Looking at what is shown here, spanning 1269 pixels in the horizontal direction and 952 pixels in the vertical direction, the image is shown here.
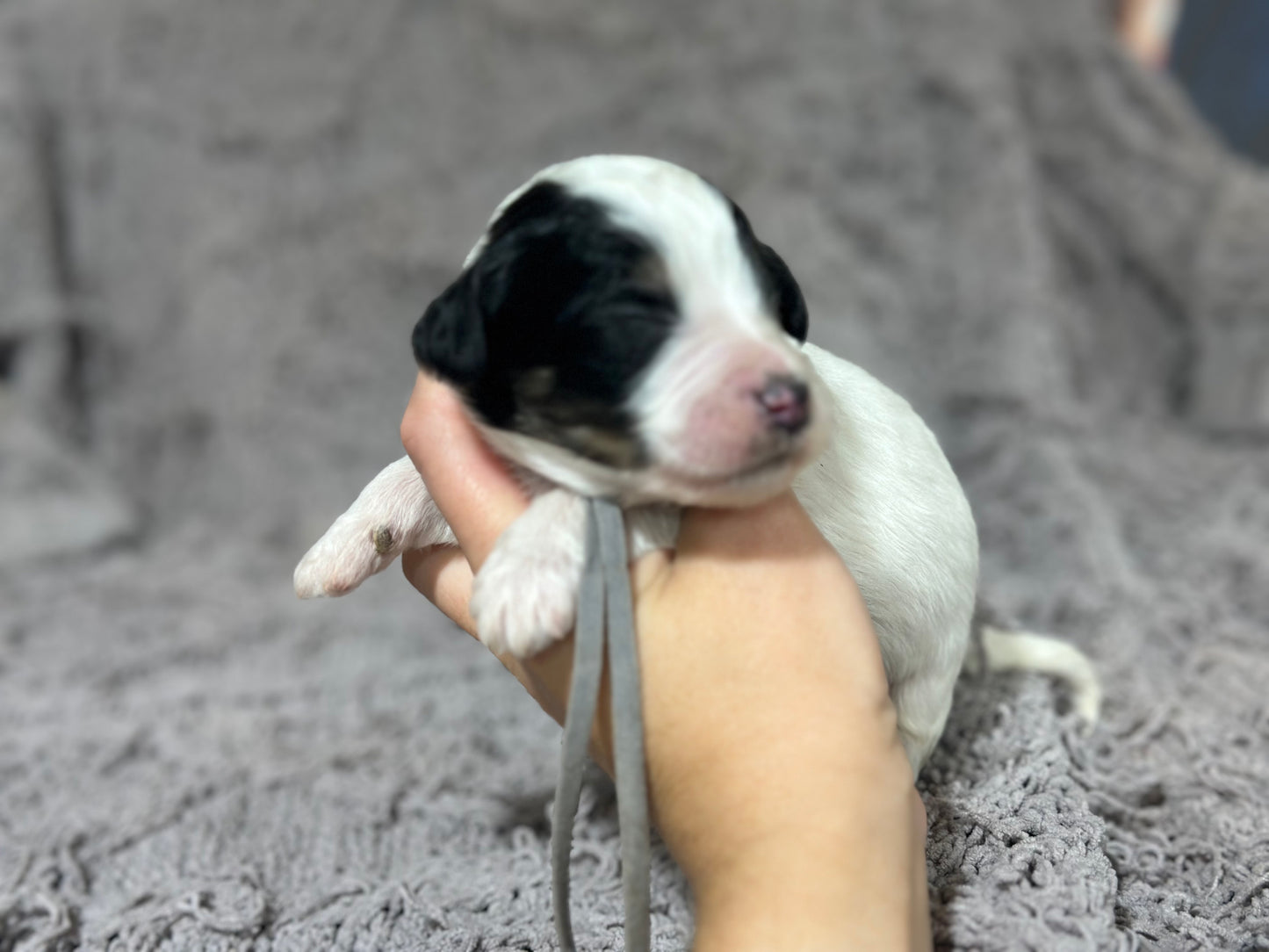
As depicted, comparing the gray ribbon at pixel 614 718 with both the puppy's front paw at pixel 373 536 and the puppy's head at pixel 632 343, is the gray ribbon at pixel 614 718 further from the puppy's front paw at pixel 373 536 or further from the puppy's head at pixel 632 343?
the puppy's front paw at pixel 373 536

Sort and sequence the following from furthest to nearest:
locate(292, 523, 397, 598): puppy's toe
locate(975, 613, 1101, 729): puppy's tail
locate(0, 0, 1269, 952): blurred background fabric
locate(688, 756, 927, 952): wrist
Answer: locate(0, 0, 1269, 952): blurred background fabric < locate(975, 613, 1101, 729): puppy's tail < locate(292, 523, 397, 598): puppy's toe < locate(688, 756, 927, 952): wrist

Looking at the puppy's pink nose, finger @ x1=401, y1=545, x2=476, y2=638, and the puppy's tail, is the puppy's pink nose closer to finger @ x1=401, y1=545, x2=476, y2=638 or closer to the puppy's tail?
finger @ x1=401, y1=545, x2=476, y2=638

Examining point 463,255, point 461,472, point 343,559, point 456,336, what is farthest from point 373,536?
point 463,255

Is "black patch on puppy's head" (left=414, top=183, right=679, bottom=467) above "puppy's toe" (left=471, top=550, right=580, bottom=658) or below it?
above

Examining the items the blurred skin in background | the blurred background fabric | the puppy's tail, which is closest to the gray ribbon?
the puppy's tail

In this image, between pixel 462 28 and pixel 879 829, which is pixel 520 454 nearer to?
pixel 879 829
